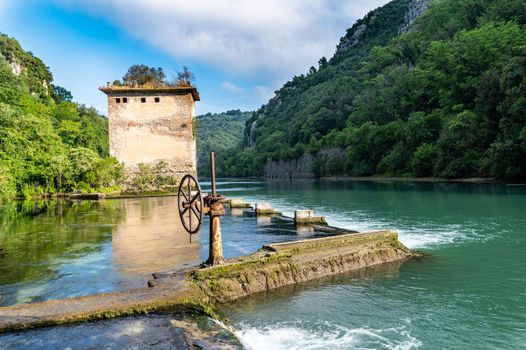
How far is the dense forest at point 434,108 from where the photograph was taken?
44.4m

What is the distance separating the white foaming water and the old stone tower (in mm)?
29059

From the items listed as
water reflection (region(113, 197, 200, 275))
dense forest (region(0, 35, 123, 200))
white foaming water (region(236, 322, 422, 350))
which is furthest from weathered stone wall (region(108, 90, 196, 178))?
white foaming water (region(236, 322, 422, 350))

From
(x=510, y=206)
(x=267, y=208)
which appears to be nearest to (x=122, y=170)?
(x=267, y=208)

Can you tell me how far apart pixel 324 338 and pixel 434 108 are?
68.2 m

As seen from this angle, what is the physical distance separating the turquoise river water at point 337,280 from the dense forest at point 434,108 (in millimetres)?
30917

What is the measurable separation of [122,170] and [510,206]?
2793 cm

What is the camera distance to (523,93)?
40.9 metres

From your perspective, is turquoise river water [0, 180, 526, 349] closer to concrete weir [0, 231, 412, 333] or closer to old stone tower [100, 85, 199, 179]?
concrete weir [0, 231, 412, 333]

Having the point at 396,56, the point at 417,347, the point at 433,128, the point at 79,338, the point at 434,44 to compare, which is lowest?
the point at 417,347

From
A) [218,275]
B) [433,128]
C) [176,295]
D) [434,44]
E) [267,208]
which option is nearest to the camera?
[176,295]

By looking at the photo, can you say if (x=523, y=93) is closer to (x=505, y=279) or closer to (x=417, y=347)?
(x=505, y=279)

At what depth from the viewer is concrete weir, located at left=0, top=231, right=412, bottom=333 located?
679cm

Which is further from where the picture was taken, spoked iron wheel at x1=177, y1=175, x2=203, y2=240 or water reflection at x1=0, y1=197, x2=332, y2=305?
water reflection at x1=0, y1=197, x2=332, y2=305

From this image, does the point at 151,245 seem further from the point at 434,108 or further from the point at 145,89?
the point at 434,108
